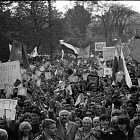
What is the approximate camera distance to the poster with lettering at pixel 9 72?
9750mm

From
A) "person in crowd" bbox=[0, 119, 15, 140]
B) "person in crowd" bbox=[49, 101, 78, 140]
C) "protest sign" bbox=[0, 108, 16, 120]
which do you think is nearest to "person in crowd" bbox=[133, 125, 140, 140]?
"person in crowd" bbox=[49, 101, 78, 140]

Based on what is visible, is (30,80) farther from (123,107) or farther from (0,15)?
(0,15)

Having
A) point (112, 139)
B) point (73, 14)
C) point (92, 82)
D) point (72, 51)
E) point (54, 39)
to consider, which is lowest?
point (112, 139)

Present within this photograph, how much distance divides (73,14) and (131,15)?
9.82m

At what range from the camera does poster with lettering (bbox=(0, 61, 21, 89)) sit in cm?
975

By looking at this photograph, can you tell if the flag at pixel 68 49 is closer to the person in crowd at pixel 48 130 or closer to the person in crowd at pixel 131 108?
the person in crowd at pixel 131 108

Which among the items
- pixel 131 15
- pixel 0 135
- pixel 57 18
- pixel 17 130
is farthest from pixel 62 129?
pixel 131 15

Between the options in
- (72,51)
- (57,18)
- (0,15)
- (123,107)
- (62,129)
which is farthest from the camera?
(57,18)

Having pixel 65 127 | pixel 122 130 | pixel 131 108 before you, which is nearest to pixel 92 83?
pixel 131 108

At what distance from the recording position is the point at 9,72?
9727 mm

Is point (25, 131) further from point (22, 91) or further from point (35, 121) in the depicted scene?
point (22, 91)

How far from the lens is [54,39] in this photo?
45469mm

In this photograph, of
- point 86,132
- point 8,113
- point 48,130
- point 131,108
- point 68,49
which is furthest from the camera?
point 68,49

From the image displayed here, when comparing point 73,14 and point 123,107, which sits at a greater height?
point 73,14
